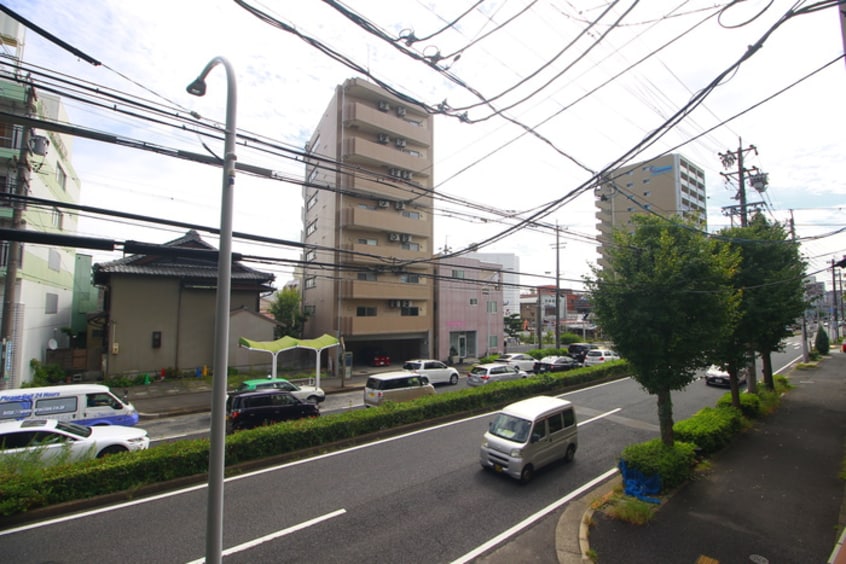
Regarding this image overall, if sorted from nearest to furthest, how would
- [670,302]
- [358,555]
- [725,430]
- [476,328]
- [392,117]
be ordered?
1. [358,555]
2. [670,302]
3. [725,430]
4. [392,117]
5. [476,328]

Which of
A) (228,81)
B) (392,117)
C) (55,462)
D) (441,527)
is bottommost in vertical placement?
(441,527)

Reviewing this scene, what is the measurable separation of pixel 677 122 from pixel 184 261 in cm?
2874

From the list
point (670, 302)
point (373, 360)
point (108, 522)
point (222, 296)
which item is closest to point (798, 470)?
point (670, 302)

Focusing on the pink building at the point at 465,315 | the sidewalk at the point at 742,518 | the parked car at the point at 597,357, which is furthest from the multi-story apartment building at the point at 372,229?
the sidewalk at the point at 742,518

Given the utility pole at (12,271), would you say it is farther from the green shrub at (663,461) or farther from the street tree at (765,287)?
the street tree at (765,287)

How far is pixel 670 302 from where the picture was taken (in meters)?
10.1

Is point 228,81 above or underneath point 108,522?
above

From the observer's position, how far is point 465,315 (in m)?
36.1

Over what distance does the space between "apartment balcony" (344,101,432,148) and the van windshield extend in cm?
2635

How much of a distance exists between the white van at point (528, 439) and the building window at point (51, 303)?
27111 mm

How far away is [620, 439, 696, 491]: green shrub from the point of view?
9.13 m

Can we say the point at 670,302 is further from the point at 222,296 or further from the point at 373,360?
the point at 373,360

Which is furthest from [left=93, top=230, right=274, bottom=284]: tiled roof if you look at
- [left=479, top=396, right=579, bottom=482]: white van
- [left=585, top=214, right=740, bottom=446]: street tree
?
[left=585, top=214, right=740, bottom=446]: street tree

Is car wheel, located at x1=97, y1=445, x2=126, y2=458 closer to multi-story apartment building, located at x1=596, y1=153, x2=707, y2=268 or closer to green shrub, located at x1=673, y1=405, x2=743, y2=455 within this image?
green shrub, located at x1=673, y1=405, x2=743, y2=455
